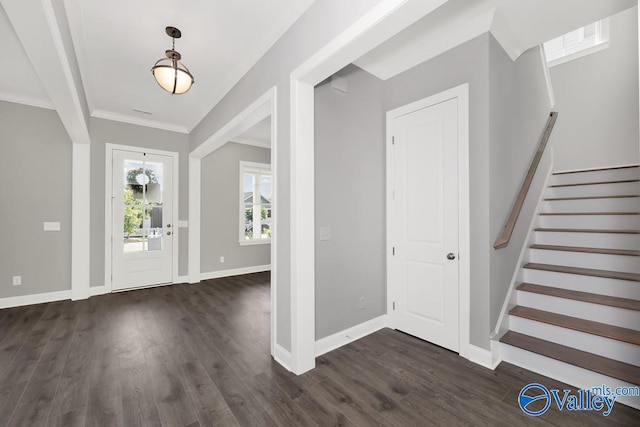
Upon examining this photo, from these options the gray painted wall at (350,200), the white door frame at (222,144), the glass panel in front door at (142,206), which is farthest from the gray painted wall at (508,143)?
the glass panel in front door at (142,206)

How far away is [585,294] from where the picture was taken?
7.79 feet

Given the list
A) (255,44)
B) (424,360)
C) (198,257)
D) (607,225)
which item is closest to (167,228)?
(198,257)

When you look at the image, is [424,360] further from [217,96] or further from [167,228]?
[167,228]

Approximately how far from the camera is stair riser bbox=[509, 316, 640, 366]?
6.28 ft

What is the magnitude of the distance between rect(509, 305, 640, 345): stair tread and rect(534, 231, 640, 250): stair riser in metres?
1.01

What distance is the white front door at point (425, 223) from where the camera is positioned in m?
2.50

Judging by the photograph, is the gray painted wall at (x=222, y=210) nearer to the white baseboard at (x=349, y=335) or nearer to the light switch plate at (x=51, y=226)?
the light switch plate at (x=51, y=226)

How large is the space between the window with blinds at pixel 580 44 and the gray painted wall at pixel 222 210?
6008 mm

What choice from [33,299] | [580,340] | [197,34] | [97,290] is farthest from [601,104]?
[33,299]

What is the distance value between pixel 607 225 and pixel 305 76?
3.49 meters

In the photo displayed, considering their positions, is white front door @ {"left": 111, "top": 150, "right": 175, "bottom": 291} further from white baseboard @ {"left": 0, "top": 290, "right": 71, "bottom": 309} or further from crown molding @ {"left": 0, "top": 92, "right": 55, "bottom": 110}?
crown molding @ {"left": 0, "top": 92, "right": 55, "bottom": 110}

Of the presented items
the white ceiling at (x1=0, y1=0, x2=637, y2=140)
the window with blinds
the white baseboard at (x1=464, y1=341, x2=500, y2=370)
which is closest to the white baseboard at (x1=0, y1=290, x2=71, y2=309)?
the white ceiling at (x1=0, y1=0, x2=637, y2=140)

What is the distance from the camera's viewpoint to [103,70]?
3.15 metres
